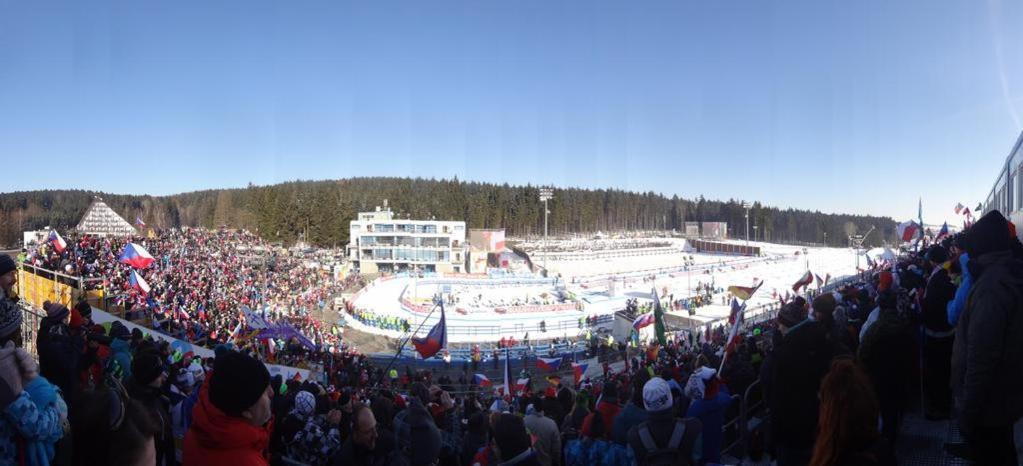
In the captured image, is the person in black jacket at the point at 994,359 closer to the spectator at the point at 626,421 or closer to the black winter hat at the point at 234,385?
the spectator at the point at 626,421

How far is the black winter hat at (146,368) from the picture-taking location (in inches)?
142

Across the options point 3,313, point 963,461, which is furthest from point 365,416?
point 963,461

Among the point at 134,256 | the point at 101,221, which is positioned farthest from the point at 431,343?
the point at 101,221

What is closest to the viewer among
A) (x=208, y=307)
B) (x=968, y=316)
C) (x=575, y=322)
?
(x=968, y=316)

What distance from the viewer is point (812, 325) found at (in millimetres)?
3375

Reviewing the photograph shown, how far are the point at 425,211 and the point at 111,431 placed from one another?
96584mm

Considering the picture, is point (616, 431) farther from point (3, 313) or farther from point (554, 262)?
point (554, 262)

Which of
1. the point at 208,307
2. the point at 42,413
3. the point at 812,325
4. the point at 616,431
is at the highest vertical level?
the point at 812,325

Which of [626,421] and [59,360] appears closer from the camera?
[626,421]

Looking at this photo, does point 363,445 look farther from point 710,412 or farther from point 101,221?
point 101,221

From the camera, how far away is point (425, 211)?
3868 inches

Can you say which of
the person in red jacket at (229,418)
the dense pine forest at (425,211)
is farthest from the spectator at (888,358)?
the dense pine forest at (425,211)

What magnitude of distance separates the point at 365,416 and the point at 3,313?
2.30 meters

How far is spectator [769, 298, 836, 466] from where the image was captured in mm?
3350
